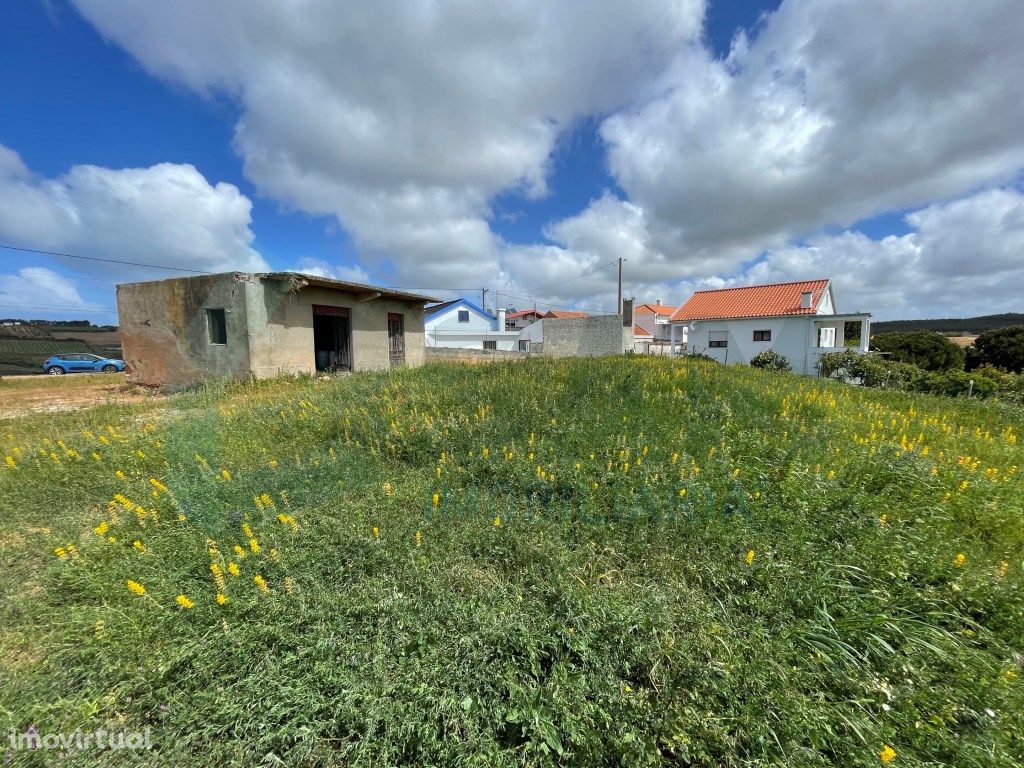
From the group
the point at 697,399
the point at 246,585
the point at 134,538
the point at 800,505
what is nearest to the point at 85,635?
the point at 246,585

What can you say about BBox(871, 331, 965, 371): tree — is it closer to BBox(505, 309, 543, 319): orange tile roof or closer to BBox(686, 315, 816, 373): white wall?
BBox(686, 315, 816, 373): white wall

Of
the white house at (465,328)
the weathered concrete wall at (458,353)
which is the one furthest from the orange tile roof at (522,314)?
the weathered concrete wall at (458,353)

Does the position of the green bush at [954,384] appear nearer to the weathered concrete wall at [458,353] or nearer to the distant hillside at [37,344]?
the weathered concrete wall at [458,353]

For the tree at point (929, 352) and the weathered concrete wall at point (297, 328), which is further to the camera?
the tree at point (929, 352)

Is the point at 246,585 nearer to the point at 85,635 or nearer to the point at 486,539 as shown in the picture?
the point at 85,635

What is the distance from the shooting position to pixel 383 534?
8.20ft

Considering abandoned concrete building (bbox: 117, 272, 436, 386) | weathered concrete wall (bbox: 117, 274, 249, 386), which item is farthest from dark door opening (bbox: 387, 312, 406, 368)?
weathered concrete wall (bbox: 117, 274, 249, 386)

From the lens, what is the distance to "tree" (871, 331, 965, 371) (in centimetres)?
1720

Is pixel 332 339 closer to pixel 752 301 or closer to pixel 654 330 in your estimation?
pixel 752 301

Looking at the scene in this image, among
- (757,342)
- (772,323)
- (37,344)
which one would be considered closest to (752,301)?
(772,323)

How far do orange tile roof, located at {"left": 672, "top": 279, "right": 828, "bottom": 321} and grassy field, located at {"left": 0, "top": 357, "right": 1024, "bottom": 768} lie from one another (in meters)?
18.9

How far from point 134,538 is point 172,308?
10.6 metres

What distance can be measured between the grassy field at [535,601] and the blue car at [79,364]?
22.0 m

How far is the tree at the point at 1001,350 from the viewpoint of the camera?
626 inches
